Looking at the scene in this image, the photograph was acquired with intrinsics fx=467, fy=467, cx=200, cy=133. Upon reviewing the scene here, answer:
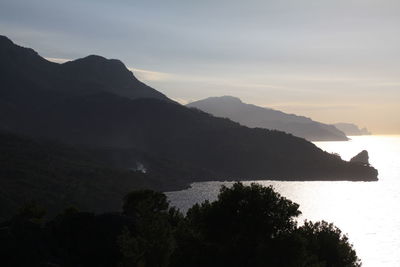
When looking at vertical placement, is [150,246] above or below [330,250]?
above

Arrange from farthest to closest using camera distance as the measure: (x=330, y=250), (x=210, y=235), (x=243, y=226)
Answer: (x=330, y=250) → (x=210, y=235) → (x=243, y=226)

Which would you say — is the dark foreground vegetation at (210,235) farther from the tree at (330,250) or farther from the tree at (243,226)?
the tree at (330,250)

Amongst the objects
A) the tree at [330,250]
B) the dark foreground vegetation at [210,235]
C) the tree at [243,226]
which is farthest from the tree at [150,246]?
the tree at [330,250]

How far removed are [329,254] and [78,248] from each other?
45319 millimetres

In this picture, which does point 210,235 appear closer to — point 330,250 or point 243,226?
point 243,226

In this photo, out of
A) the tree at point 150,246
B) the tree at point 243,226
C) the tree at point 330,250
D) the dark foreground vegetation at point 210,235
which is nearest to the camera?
the tree at point 150,246

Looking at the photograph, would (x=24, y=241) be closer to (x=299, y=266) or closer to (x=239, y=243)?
(x=239, y=243)

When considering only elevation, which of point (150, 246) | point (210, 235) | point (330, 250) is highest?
point (150, 246)

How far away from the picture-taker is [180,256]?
6875 centimetres

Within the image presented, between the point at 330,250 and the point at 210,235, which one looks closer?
the point at 210,235

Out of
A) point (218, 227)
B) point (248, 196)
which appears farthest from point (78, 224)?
point (248, 196)

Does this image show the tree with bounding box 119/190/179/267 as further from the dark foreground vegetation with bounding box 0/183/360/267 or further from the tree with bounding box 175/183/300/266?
the tree with bounding box 175/183/300/266

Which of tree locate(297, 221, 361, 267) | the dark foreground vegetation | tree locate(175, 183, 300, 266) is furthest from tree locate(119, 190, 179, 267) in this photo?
tree locate(297, 221, 361, 267)

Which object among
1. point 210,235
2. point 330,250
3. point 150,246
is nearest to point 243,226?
point 210,235
